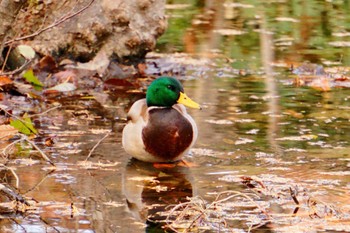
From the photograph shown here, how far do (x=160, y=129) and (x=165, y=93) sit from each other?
0.35 meters

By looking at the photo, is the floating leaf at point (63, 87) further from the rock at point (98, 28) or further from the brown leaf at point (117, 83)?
the rock at point (98, 28)

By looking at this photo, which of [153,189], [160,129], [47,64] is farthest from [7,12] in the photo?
[47,64]

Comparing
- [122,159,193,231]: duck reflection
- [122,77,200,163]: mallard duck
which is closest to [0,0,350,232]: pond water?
[122,159,193,231]: duck reflection

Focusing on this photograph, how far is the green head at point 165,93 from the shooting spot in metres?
7.39

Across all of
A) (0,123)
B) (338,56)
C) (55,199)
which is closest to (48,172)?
(55,199)

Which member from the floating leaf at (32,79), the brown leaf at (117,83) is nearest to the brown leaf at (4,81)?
the floating leaf at (32,79)

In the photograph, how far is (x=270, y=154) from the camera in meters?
7.43

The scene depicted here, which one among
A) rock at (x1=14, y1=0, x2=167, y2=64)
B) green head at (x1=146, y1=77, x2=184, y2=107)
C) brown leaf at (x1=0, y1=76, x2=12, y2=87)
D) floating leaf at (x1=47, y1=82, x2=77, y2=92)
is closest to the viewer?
green head at (x1=146, y1=77, x2=184, y2=107)

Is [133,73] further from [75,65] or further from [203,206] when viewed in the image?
[203,206]

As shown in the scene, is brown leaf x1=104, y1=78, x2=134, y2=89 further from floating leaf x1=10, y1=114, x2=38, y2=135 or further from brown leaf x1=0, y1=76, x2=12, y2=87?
floating leaf x1=10, y1=114, x2=38, y2=135

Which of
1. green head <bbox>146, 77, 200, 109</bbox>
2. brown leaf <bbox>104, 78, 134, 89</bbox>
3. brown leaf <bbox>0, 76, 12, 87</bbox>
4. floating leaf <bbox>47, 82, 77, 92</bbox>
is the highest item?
green head <bbox>146, 77, 200, 109</bbox>

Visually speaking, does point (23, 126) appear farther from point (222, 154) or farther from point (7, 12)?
point (222, 154)

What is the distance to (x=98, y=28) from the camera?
10398 millimetres

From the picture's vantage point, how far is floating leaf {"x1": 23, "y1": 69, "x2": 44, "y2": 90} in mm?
9359
